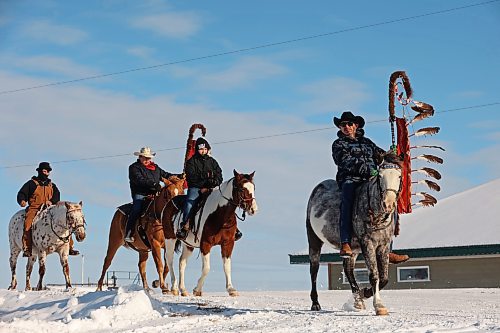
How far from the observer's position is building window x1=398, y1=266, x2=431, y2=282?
28.7 metres

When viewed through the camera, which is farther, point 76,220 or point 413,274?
point 413,274

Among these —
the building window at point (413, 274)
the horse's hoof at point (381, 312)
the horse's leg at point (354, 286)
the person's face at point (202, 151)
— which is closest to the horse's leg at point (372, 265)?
the horse's hoof at point (381, 312)

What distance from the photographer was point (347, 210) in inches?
444

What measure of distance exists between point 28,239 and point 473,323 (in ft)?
43.7

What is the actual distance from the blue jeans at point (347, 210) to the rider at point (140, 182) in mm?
7076

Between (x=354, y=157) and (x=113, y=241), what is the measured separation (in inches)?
339

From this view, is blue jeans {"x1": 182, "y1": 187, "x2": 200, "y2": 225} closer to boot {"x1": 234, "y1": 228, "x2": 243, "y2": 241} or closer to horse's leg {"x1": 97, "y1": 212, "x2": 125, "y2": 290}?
boot {"x1": 234, "y1": 228, "x2": 243, "y2": 241}

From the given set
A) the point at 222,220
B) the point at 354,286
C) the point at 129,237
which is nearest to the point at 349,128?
the point at 354,286

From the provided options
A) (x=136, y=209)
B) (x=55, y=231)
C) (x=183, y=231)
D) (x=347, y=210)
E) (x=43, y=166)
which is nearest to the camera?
(x=347, y=210)

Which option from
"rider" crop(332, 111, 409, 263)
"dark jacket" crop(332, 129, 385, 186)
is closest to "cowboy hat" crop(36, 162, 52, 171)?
"rider" crop(332, 111, 409, 263)

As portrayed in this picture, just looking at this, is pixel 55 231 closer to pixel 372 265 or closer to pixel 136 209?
pixel 136 209

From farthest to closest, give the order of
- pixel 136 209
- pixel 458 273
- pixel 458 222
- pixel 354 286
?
1. pixel 458 222
2. pixel 458 273
3. pixel 136 209
4. pixel 354 286

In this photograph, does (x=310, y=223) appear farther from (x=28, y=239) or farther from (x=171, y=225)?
(x=28, y=239)

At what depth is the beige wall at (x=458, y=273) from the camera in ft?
89.0
